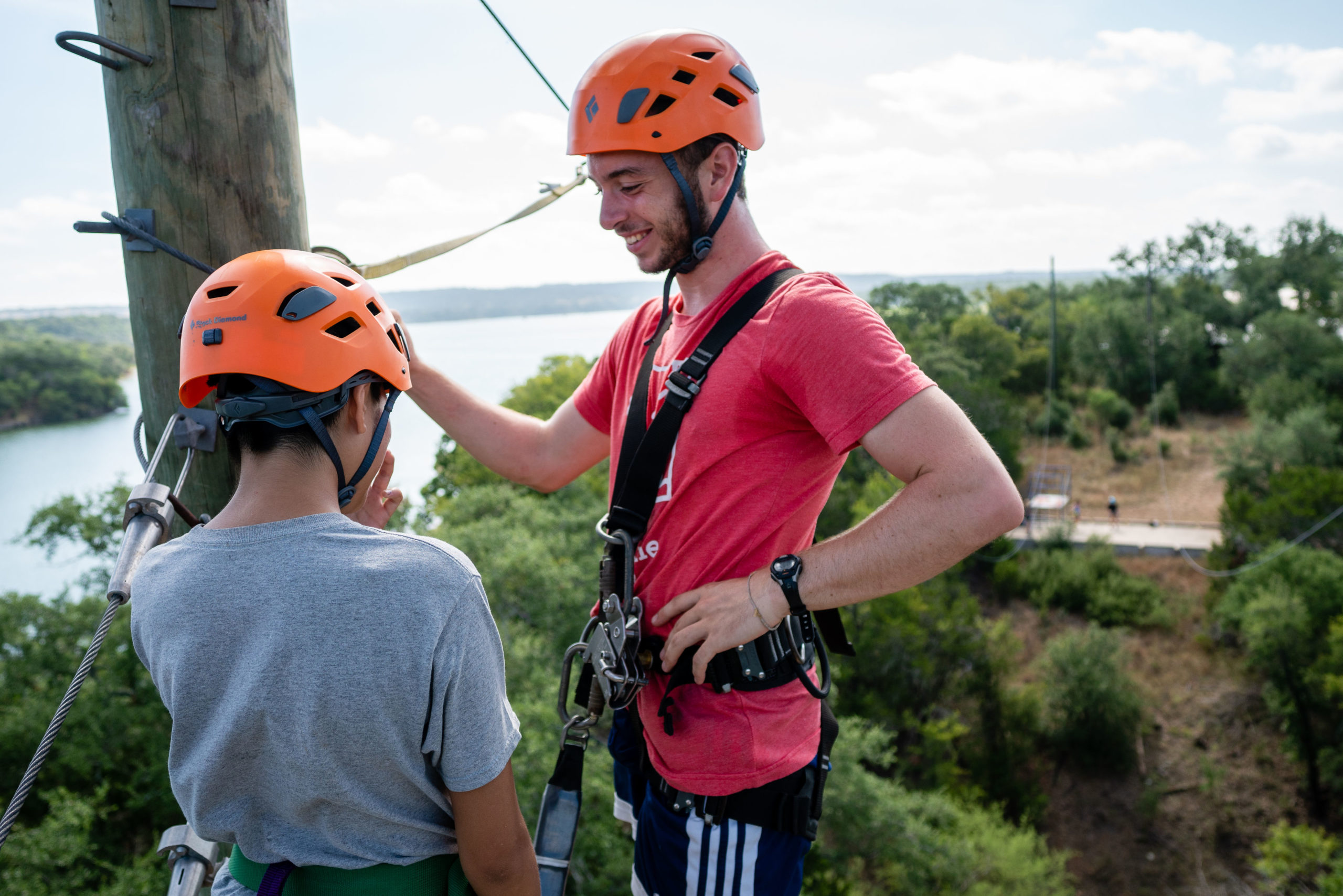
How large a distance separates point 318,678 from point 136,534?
0.76 metres

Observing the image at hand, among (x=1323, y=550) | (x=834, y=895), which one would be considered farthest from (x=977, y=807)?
(x=1323, y=550)

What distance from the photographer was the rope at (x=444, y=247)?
237 cm

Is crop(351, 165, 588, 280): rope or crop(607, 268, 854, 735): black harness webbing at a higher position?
crop(351, 165, 588, 280): rope

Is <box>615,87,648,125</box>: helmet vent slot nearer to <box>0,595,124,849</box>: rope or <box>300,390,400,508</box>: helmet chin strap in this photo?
<box>300,390,400,508</box>: helmet chin strap

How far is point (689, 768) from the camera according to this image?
2.18 metres

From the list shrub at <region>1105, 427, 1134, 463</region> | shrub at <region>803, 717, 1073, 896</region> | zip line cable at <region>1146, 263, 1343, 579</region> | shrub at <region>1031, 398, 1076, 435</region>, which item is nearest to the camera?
shrub at <region>803, 717, 1073, 896</region>

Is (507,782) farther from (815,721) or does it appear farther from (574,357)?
(574,357)

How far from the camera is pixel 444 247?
2.58 meters

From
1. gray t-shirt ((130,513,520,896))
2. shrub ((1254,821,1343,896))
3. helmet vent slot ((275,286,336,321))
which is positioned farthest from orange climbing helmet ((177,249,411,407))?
shrub ((1254,821,1343,896))

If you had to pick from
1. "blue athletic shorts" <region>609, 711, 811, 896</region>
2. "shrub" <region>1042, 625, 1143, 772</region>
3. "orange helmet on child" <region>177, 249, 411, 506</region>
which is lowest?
"shrub" <region>1042, 625, 1143, 772</region>

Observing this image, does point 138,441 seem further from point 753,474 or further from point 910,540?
point 910,540

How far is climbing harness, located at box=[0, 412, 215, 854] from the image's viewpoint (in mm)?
1623

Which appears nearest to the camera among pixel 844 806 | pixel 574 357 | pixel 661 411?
pixel 661 411

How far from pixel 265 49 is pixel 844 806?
22001 millimetres
